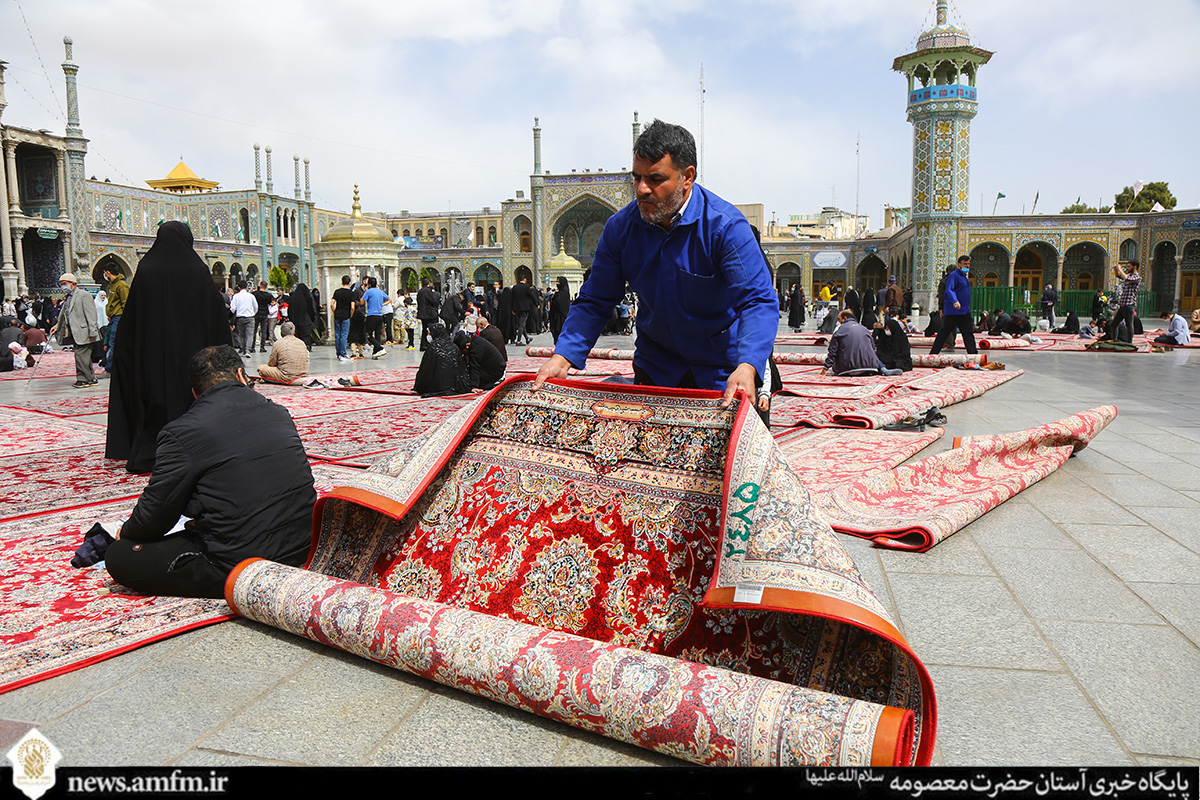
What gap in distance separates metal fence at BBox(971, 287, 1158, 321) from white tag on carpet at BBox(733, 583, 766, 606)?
829 inches

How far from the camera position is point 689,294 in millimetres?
2236

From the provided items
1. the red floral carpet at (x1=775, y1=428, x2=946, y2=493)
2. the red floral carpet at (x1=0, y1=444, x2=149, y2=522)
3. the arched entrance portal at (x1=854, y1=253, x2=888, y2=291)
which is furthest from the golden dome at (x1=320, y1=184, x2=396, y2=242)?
the arched entrance portal at (x1=854, y1=253, x2=888, y2=291)

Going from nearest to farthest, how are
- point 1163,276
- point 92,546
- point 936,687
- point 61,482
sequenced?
point 936,687
point 92,546
point 61,482
point 1163,276

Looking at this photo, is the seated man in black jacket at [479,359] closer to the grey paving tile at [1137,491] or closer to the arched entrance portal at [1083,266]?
the grey paving tile at [1137,491]

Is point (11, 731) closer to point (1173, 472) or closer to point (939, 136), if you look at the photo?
point (1173, 472)

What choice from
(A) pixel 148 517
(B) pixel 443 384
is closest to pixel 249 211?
(B) pixel 443 384

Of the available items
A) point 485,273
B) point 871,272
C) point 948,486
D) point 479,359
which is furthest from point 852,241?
point 948,486

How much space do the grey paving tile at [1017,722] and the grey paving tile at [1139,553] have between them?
3.05 feet

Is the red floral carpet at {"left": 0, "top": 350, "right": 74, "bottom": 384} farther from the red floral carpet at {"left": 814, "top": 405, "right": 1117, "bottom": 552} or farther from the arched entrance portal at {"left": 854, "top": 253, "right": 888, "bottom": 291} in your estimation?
the arched entrance portal at {"left": 854, "top": 253, "right": 888, "bottom": 291}

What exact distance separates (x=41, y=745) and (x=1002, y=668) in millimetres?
1993

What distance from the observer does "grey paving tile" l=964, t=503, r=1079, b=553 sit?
2.74 metres

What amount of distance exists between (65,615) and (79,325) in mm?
6469

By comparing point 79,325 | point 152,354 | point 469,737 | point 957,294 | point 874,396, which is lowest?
point 469,737
